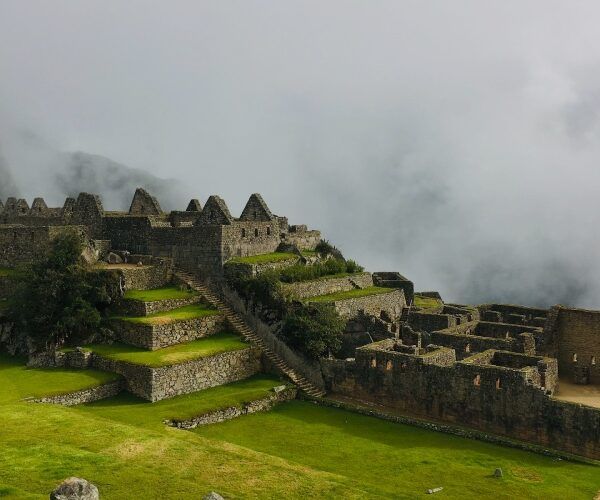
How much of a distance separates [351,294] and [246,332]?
8571 mm

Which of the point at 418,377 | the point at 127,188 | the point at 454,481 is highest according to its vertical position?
the point at 127,188

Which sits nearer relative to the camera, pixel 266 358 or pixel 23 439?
pixel 23 439

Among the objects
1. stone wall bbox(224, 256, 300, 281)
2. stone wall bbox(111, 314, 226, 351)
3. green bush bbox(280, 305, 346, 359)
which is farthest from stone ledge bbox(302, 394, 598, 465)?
stone wall bbox(224, 256, 300, 281)

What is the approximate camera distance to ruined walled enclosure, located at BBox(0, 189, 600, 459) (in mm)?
28719

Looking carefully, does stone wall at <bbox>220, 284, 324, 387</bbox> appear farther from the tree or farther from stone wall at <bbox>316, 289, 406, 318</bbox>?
the tree

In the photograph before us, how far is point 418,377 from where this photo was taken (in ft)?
101

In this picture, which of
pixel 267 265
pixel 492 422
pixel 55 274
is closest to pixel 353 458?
pixel 492 422

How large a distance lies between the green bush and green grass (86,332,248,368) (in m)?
2.59

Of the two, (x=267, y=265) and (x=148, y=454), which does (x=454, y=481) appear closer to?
(x=148, y=454)

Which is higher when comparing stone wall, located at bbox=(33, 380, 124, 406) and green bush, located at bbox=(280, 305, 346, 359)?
green bush, located at bbox=(280, 305, 346, 359)

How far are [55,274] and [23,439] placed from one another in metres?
15.4

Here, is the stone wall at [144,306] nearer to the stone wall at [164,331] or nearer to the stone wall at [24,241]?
the stone wall at [164,331]

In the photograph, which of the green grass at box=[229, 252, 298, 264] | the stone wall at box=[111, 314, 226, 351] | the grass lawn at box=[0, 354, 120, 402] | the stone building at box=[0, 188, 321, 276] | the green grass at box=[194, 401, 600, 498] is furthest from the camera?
the stone building at box=[0, 188, 321, 276]

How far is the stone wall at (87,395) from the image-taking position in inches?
1098
